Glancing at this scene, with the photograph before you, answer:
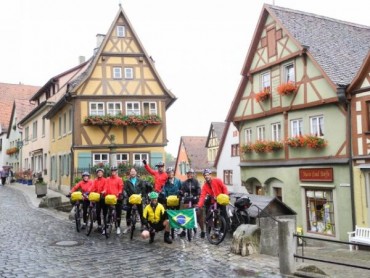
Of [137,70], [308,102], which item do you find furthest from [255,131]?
[137,70]

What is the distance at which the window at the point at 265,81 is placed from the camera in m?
23.2

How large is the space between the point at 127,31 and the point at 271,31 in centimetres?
970

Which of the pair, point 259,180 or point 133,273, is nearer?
point 133,273

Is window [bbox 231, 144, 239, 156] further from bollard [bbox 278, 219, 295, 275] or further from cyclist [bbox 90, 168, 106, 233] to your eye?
bollard [bbox 278, 219, 295, 275]

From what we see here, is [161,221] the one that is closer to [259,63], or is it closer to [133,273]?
[133,273]

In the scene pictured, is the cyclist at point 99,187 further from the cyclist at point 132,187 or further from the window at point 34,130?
the window at point 34,130

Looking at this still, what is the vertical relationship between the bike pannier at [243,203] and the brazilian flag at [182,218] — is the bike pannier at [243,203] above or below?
above

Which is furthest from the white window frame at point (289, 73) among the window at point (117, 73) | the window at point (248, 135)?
the window at point (117, 73)

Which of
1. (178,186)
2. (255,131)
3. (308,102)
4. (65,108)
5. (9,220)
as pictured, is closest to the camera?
(178,186)

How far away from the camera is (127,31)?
27984 millimetres

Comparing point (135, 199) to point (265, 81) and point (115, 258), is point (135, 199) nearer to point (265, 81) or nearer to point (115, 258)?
point (115, 258)

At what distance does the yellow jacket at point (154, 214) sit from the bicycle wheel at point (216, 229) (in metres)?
1.16

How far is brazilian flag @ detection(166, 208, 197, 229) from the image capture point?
10.4 m

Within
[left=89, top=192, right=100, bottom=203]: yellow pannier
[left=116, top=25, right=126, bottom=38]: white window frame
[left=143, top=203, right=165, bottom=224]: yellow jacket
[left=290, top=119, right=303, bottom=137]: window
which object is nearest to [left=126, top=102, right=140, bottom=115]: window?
[left=116, top=25, right=126, bottom=38]: white window frame
